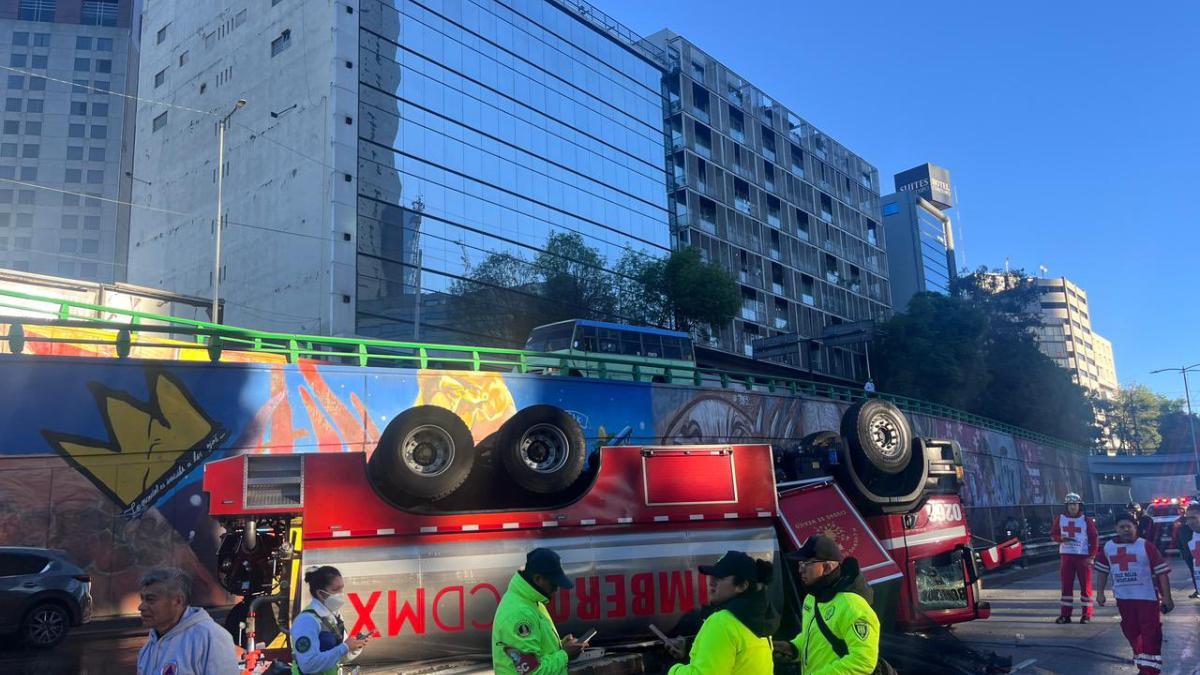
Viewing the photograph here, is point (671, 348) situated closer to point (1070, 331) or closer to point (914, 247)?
point (914, 247)

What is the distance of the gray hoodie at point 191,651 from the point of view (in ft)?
→ 12.5

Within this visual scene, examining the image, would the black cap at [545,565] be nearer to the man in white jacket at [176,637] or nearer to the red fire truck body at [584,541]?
the man in white jacket at [176,637]

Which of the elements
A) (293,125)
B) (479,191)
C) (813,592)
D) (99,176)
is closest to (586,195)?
(479,191)

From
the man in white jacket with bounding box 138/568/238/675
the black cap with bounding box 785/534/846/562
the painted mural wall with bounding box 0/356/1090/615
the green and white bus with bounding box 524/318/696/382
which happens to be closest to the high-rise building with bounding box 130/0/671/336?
the green and white bus with bounding box 524/318/696/382

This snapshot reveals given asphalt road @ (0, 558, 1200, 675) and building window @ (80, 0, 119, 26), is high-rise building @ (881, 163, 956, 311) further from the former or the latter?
building window @ (80, 0, 119, 26)

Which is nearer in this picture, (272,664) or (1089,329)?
(272,664)

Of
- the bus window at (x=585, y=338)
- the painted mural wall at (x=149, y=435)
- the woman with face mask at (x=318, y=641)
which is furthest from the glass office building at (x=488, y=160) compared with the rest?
the woman with face mask at (x=318, y=641)

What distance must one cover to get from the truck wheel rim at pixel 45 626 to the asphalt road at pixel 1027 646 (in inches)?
7.1

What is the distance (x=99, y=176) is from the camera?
307 ft

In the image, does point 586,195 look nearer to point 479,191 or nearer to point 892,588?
point 479,191

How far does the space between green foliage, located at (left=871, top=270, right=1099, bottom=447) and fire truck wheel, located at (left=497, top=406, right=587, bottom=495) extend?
5123 centimetres

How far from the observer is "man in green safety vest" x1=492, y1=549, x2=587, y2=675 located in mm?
4770

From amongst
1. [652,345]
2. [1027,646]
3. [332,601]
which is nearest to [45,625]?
[332,601]

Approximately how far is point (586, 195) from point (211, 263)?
830 inches
